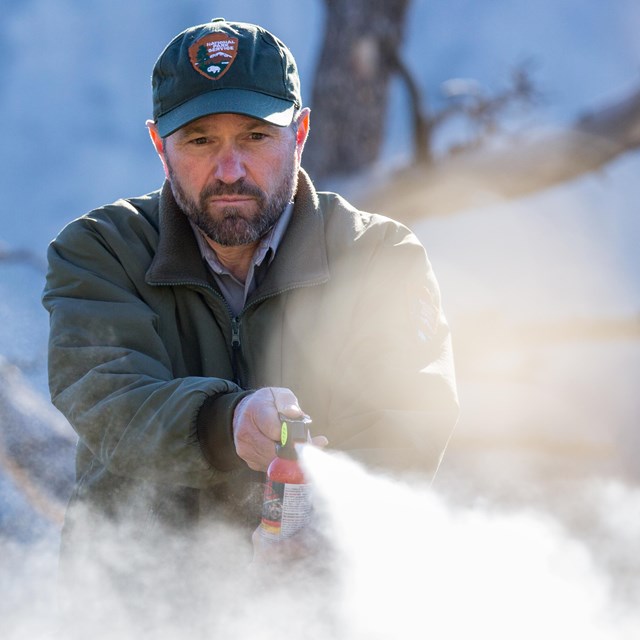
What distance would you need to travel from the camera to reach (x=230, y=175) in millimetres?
2344

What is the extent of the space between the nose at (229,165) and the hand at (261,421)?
0.67 metres

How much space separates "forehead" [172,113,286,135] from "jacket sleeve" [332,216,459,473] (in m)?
0.43

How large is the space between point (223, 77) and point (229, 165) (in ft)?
0.74

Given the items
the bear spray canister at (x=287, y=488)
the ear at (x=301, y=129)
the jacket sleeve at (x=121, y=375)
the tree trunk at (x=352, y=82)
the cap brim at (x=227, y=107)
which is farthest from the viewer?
the tree trunk at (x=352, y=82)

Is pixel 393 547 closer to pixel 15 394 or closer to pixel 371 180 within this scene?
pixel 15 394

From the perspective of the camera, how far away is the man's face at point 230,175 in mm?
2359

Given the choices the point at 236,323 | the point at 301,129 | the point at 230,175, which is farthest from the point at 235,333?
the point at 301,129

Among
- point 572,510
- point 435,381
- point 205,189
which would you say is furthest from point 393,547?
point 572,510

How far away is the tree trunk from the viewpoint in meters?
7.12

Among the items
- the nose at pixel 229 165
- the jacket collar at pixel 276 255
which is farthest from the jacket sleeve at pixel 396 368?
the nose at pixel 229 165

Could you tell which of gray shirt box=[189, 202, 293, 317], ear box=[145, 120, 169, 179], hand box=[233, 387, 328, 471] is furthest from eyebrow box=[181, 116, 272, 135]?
hand box=[233, 387, 328, 471]

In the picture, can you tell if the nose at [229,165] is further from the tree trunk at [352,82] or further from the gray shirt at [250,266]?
the tree trunk at [352,82]

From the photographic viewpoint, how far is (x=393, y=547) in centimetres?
228

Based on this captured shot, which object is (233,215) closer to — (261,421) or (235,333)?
(235,333)
